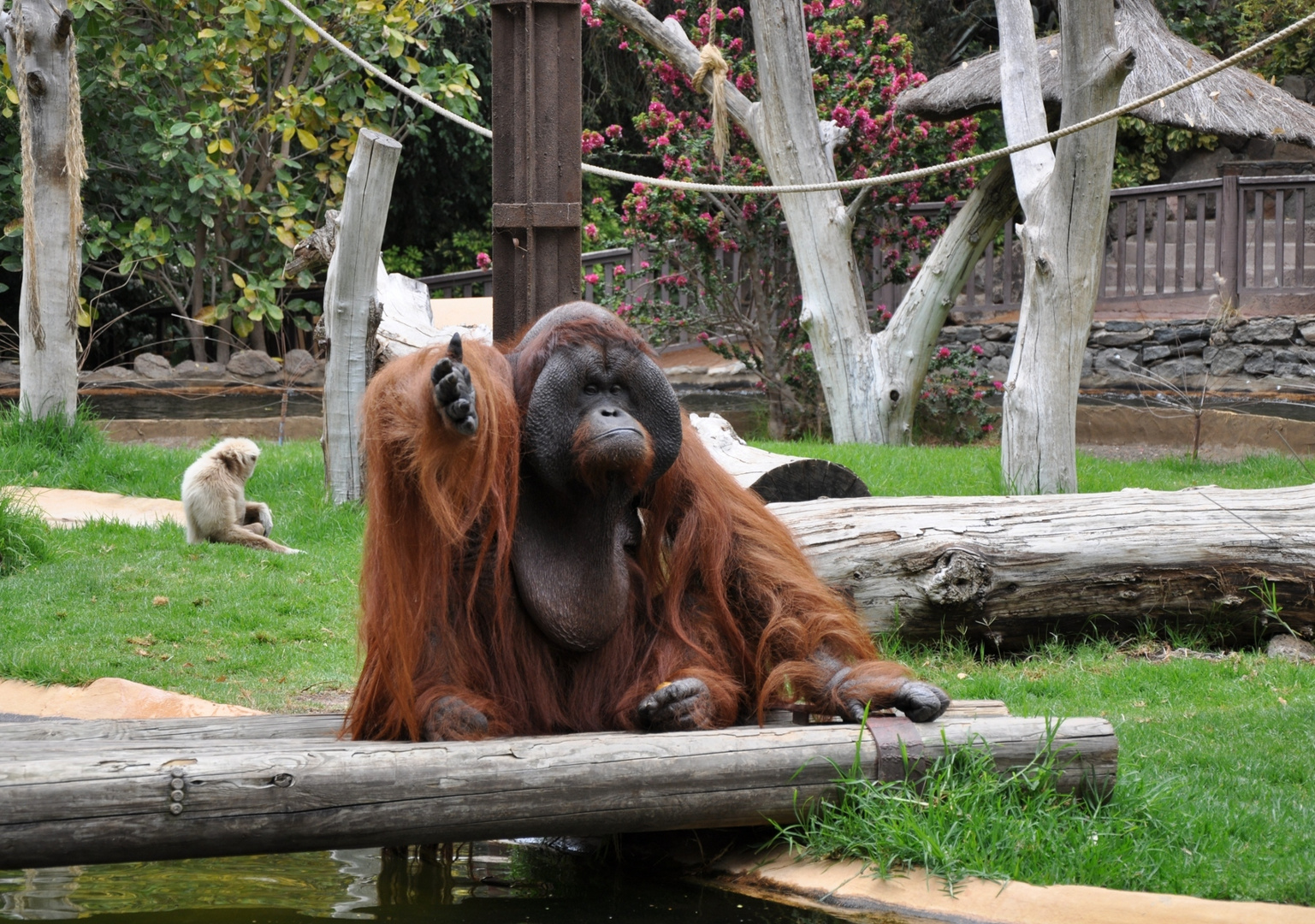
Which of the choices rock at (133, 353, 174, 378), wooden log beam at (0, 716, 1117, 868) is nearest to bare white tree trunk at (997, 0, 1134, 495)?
wooden log beam at (0, 716, 1117, 868)

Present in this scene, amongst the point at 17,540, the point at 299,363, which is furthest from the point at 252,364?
the point at 17,540

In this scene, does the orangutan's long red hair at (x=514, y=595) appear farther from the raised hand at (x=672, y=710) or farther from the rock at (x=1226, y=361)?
the rock at (x=1226, y=361)

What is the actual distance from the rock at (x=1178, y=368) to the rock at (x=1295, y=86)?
18.0 ft

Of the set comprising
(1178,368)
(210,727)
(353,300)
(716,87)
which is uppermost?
(716,87)

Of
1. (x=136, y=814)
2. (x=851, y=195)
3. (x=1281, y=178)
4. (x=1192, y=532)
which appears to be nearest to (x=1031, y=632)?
(x=1192, y=532)

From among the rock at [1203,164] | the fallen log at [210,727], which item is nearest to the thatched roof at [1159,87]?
the rock at [1203,164]

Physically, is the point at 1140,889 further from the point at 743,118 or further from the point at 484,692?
the point at 743,118

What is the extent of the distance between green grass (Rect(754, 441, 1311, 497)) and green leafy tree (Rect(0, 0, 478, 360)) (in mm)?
5156

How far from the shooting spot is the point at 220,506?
6.25 m

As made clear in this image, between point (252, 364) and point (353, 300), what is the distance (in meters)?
4.80

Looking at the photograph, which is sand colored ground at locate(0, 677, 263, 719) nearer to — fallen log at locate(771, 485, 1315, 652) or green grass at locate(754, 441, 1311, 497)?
fallen log at locate(771, 485, 1315, 652)

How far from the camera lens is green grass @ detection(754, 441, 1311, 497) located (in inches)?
265

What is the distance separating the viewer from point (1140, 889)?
254cm

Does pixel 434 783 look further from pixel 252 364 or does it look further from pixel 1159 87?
pixel 252 364
